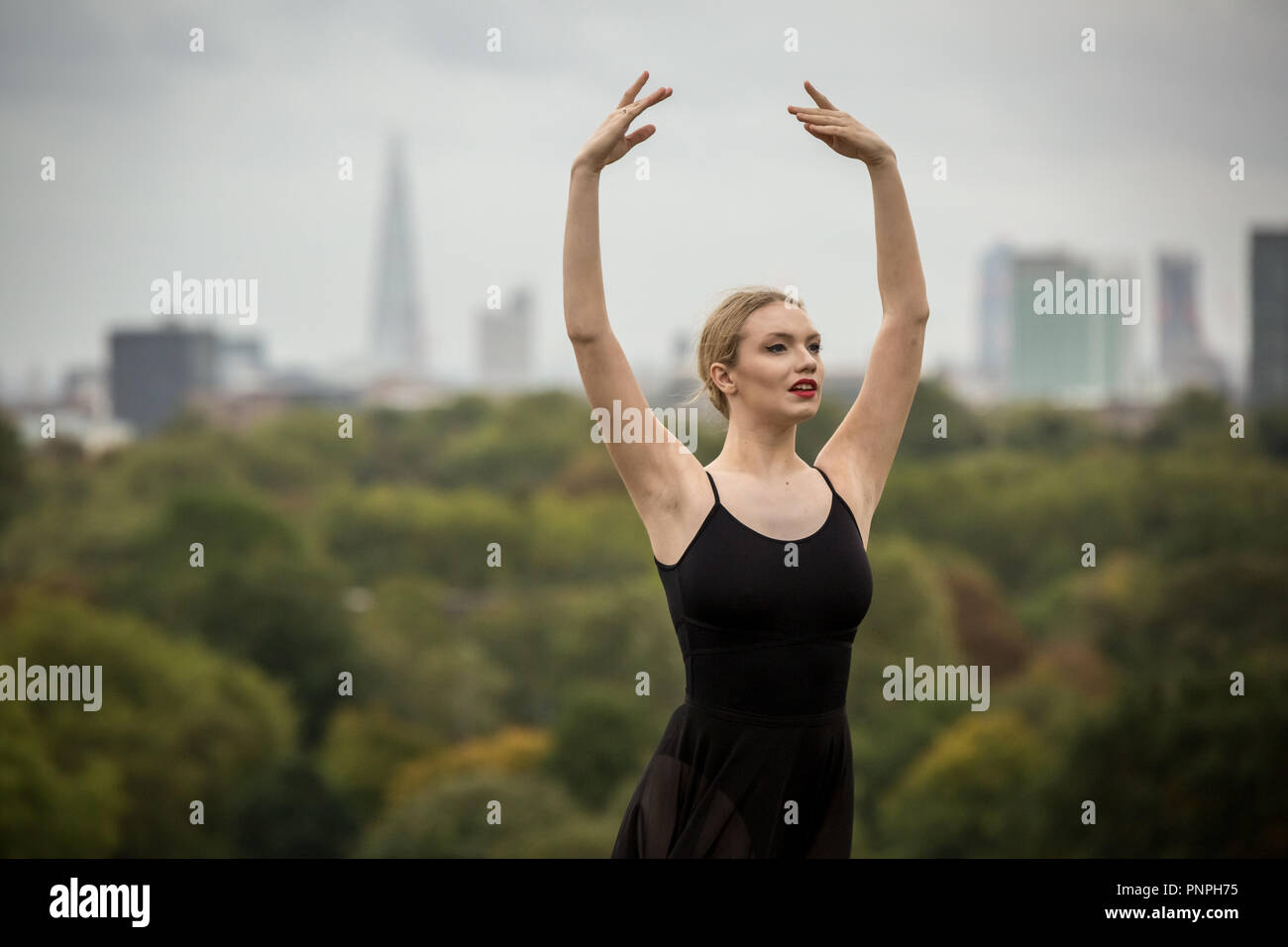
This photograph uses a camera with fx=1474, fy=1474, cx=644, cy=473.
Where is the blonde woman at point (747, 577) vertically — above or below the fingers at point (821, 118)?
below

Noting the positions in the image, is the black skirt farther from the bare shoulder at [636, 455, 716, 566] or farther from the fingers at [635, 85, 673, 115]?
the fingers at [635, 85, 673, 115]

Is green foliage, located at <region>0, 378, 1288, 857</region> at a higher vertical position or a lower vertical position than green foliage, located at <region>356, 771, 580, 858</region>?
higher

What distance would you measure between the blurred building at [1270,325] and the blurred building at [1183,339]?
1762 millimetres

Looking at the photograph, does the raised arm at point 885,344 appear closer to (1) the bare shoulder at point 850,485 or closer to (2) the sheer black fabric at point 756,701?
(1) the bare shoulder at point 850,485

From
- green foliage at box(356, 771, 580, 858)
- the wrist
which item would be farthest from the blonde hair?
green foliage at box(356, 771, 580, 858)

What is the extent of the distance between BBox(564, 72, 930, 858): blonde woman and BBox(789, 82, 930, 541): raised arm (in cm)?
4

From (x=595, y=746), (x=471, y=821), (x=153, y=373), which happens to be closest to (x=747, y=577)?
(x=471, y=821)

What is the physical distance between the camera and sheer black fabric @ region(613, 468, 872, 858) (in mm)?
3402

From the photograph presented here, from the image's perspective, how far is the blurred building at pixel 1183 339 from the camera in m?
69.2

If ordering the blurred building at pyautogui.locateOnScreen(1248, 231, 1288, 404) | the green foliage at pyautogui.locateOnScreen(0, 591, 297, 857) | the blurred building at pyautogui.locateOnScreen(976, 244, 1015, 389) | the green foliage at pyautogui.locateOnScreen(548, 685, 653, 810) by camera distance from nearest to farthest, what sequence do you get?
the green foliage at pyautogui.locateOnScreen(0, 591, 297, 857)
the green foliage at pyautogui.locateOnScreen(548, 685, 653, 810)
the blurred building at pyautogui.locateOnScreen(1248, 231, 1288, 404)
the blurred building at pyautogui.locateOnScreen(976, 244, 1015, 389)

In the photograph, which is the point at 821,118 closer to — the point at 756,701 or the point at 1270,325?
the point at 756,701

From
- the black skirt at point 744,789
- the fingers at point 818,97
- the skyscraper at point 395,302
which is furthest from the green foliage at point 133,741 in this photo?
the fingers at point 818,97

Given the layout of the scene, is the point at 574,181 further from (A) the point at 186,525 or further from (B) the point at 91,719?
(A) the point at 186,525

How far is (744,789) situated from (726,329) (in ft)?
3.66
